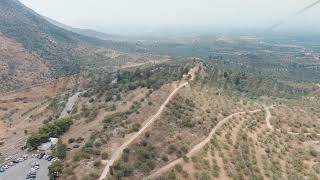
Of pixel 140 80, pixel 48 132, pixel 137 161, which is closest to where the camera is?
pixel 137 161

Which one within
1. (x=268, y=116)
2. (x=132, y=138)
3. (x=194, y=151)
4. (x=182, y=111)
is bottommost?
(x=268, y=116)

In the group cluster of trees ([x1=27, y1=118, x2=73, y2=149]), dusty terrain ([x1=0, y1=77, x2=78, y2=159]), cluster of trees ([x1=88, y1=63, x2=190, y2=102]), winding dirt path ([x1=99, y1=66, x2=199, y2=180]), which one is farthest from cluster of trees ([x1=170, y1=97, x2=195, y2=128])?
dusty terrain ([x1=0, y1=77, x2=78, y2=159])

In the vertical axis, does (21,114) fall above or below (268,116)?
below

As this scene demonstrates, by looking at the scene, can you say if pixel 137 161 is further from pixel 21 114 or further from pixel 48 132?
pixel 21 114

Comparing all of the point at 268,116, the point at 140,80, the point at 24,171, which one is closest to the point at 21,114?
the point at 140,80

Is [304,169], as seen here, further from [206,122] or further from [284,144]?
[206,122]

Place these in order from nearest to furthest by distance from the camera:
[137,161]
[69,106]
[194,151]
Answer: [137,161], [194,151], [69,106]

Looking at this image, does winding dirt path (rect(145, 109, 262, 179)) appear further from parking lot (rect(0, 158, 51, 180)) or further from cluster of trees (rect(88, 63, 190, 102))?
cluster of trees (rect(88, 63, 190, 102))
